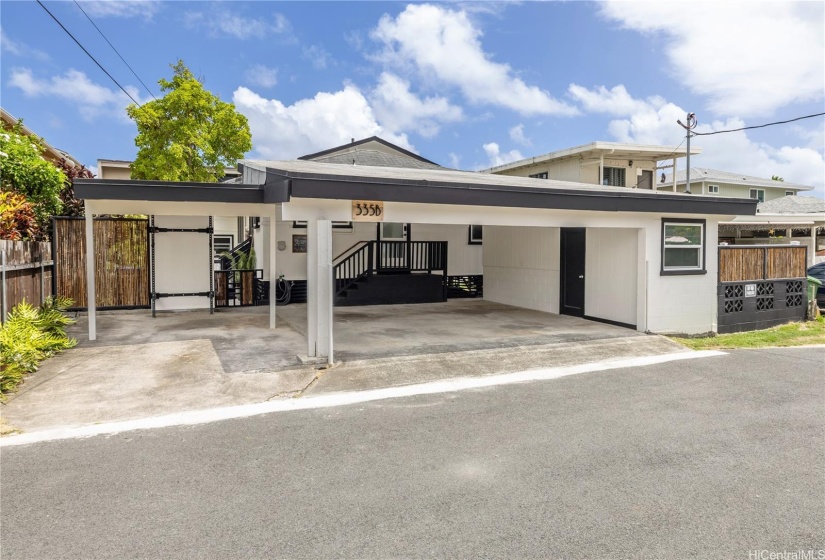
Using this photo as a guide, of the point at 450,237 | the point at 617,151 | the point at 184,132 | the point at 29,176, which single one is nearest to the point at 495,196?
the point at 450,237

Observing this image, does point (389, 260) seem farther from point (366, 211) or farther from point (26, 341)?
point (26, 341)

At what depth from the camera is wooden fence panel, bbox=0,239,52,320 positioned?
817 cm

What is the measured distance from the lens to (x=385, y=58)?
22312 mm

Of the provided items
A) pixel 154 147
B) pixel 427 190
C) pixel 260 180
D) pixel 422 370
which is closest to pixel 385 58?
pixel 154 147

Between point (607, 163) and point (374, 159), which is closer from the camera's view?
point (374, 159)

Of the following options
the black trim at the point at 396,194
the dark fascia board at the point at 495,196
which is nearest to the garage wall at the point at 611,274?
the dark fascia board at the point at 495,196

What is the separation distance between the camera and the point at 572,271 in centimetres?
1235

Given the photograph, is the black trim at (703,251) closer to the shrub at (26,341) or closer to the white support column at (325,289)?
→ the white support column at (325,289)

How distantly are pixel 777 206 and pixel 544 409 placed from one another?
27311mm

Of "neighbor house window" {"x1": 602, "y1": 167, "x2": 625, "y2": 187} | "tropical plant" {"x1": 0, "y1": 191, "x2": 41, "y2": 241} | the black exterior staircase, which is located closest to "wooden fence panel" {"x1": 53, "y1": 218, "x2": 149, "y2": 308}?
"tropical plant" {"x1": 0, "y1": 191, "x2": 41, "y2": 241}

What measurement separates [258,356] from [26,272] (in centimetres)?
476

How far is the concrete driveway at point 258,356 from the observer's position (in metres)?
5.87

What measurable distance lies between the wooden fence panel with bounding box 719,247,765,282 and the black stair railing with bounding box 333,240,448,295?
6883mm

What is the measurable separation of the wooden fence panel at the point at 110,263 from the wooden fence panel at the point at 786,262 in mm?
14001
